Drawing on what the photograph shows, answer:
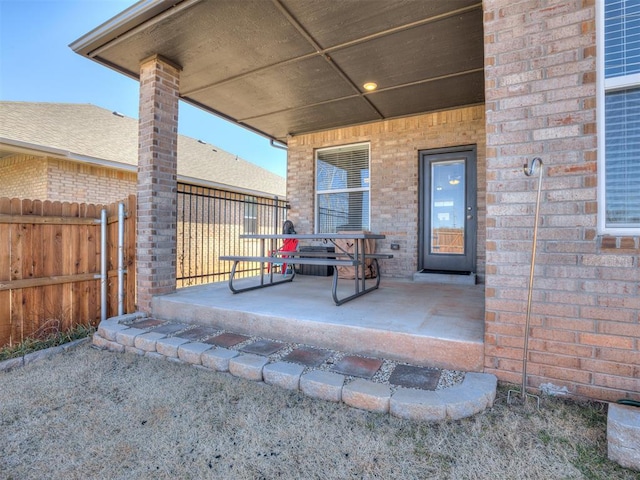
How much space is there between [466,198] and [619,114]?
3.28 metres

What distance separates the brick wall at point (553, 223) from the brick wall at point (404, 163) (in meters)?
3.05

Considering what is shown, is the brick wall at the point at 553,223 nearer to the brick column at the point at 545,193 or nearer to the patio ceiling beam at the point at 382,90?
the brick column at the point at 545,193

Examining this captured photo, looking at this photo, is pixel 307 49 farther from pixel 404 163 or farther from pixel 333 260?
pixel 404 163

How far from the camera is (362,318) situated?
8.36 feet

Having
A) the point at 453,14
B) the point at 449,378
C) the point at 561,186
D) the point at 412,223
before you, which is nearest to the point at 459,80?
the point at 453,14

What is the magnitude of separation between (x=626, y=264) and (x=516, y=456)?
3.64 feet

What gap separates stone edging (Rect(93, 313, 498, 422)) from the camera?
1.63 m

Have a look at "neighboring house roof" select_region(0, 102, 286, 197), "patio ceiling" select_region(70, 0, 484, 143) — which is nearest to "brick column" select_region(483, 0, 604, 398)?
"patio ceiling" select_region(70, 0, 484, 143)

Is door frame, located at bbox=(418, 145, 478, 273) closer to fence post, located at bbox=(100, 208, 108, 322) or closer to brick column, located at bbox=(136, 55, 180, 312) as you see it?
brick column, located at bbox=(136, 55, 180, 312)

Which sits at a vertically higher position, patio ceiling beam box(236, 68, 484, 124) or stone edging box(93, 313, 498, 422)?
patio ceiling beam box(236, 68, 484, 124)

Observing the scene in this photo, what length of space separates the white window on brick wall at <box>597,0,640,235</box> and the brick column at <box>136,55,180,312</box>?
3.81 meters

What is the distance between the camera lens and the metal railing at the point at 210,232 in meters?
5.55

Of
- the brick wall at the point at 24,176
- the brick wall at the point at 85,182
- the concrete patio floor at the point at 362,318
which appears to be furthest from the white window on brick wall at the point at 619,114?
the brick wall at the point at 24,176

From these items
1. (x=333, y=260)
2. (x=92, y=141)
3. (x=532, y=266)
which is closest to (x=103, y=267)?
(x=333, y=260)
